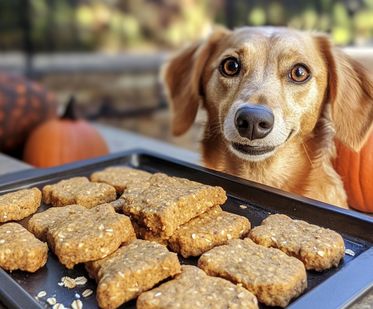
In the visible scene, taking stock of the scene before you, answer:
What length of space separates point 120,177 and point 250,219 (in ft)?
1.10

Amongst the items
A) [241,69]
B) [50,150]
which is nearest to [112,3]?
[50,150]

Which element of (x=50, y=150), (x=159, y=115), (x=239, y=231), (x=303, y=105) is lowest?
(x=159, y=115)

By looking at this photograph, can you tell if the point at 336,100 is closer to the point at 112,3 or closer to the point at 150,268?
the point at 150,268

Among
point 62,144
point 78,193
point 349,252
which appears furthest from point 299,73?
point 62,144

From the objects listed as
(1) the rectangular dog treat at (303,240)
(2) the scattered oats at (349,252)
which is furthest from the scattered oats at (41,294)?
(2) the scattered oats at (349,252)

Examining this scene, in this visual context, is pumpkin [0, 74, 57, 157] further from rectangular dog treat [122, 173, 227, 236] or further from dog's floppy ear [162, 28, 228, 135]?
rectangular dog treat [122, 173, 227, 236]

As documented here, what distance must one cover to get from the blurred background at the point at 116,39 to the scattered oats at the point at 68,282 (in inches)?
114

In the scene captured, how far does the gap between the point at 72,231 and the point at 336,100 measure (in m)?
0.75

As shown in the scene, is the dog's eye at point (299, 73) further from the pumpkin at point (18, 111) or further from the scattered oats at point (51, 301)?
the pumpkin at point (18, 111)

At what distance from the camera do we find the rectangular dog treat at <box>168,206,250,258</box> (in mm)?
896

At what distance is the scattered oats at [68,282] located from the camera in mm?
820

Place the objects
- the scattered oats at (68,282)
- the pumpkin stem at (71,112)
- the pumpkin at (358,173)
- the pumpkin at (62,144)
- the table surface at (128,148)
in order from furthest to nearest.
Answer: the pumpkin stem at (71,112) → the pumpkin at (62,144) → the table surface at (128,148) → the pumpkin at (358,173) → the scattered oats at (68,282)

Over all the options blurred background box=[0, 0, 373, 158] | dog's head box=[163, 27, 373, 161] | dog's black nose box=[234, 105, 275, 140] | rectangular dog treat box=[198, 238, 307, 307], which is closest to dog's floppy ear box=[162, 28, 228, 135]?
dog's head box=[163, 27, 373, 161]

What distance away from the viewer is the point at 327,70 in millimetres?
1293
